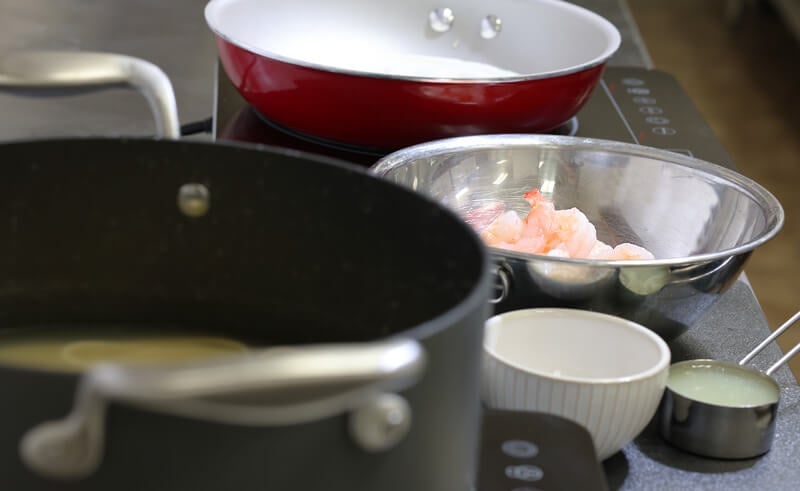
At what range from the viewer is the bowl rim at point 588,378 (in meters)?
0.54

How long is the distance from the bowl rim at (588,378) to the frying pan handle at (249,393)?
0.70ft

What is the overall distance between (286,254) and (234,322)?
0.04m

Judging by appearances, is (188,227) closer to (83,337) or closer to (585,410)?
(83,337)

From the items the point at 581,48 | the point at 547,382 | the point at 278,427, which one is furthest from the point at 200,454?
the point at 581,48

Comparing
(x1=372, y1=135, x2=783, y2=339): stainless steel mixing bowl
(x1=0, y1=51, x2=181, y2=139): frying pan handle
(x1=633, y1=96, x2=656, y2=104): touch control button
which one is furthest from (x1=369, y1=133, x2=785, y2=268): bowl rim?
(x1=633, y1=96, x2=656, y2=104): touch control button

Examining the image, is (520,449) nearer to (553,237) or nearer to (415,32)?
(553,237)

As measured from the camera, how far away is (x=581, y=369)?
614 millimetres

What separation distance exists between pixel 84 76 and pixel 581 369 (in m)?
0.31

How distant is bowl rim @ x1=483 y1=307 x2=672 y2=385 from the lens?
54 cm

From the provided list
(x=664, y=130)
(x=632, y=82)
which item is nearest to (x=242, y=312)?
(x=664, y=130)

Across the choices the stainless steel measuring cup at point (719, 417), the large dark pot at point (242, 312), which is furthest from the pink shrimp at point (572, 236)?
the large dark pot at point (242, 312)

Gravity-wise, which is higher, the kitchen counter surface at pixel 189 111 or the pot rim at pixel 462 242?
the pot rim at pixel 462 242

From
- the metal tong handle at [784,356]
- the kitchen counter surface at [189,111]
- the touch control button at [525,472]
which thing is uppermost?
the touch control button at [525,472]

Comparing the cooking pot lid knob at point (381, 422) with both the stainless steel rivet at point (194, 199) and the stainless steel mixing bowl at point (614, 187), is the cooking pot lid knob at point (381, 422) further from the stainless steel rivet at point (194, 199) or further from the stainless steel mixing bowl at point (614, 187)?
the stainless steel mixing bowl at point (614, 187)
